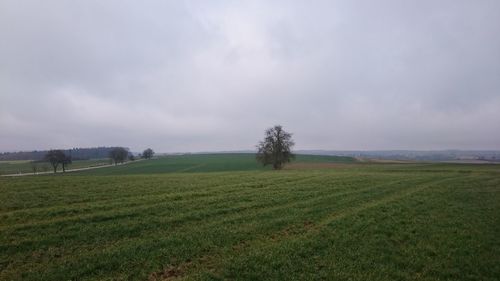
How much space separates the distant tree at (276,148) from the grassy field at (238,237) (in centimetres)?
5002

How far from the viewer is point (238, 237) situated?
13602 millimetres

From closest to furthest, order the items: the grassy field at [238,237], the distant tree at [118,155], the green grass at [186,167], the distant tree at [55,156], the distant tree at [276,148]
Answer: the grassy field at [238,237] < the distant tree at [276,148] < the green grass at [186,167] < the distant tree at [55,156] < the distant tree at [118,155]

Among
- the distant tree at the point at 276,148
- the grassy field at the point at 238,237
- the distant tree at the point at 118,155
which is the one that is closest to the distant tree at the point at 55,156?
the distant tree at the point at 118,155

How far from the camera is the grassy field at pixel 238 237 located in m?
10.5

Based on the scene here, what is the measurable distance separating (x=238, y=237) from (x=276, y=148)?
5977 cm

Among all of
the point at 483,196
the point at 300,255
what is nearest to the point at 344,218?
the point at 300,255

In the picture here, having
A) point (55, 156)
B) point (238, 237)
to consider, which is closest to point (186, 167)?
point (55, 156)

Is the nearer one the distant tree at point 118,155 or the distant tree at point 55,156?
the distant tree at point 55,156

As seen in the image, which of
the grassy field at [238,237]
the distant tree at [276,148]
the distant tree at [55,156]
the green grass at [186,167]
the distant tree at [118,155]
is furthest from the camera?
Result: the distant tree at [118,155]

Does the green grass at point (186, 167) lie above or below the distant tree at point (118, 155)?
below

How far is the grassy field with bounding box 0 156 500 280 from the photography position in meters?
10.5

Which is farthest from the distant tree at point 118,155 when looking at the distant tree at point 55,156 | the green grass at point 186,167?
the distant tree at point 55,156

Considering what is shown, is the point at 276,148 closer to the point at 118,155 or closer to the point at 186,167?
the point at 186,167

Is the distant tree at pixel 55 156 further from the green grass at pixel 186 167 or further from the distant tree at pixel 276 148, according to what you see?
the distant tree at pixel 276 148
